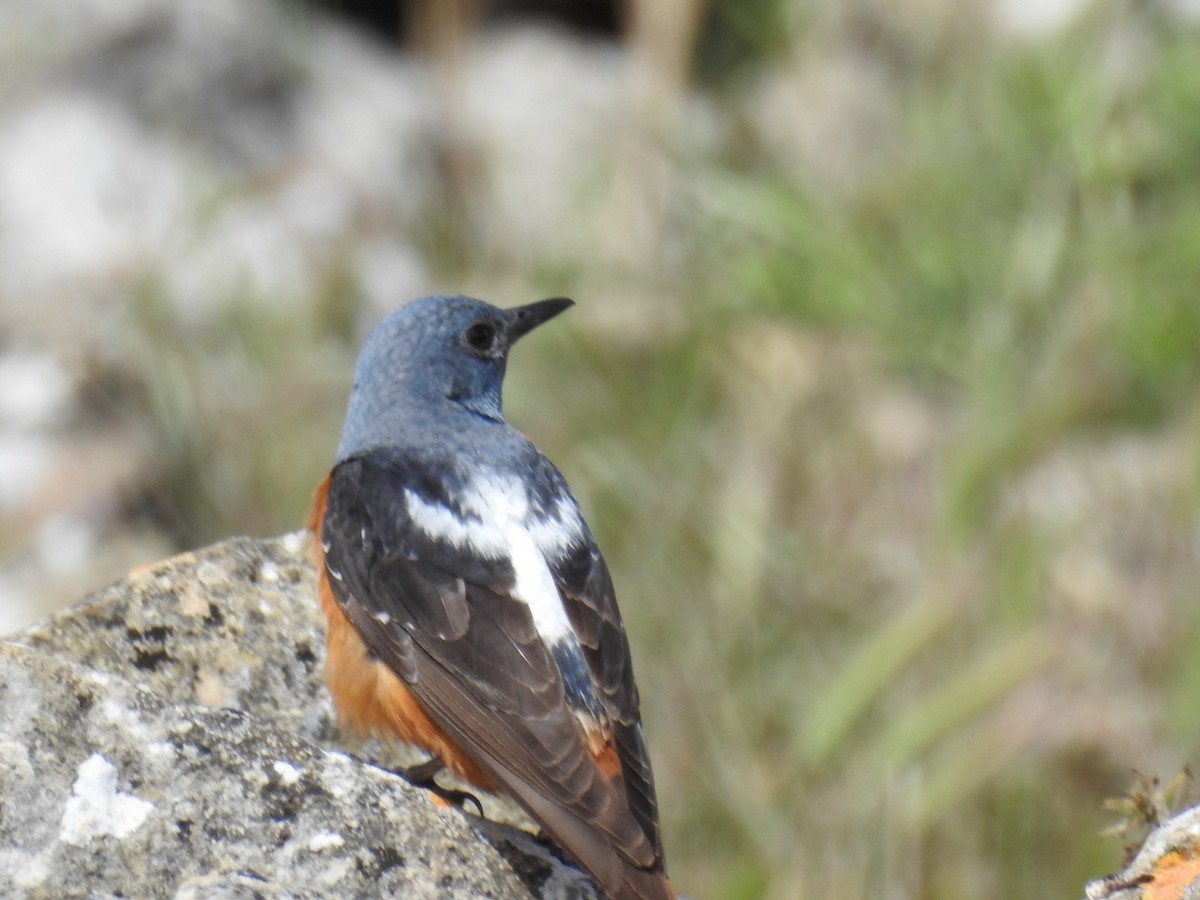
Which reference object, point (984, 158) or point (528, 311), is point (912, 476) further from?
point (528, 311)

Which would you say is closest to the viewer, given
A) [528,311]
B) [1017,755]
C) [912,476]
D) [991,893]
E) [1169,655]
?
[528,311]

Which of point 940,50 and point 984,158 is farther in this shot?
point 940,50

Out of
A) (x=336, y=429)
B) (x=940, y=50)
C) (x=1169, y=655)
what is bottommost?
(x=1169, y=655)

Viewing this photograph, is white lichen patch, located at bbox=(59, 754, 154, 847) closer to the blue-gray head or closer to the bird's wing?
the bird's wing

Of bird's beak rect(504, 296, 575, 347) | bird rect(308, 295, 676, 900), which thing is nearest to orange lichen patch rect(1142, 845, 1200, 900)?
bird rect(308, 295, 676, 900)

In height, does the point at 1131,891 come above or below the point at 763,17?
below

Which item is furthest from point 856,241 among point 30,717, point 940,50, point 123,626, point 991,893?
point 30,717
